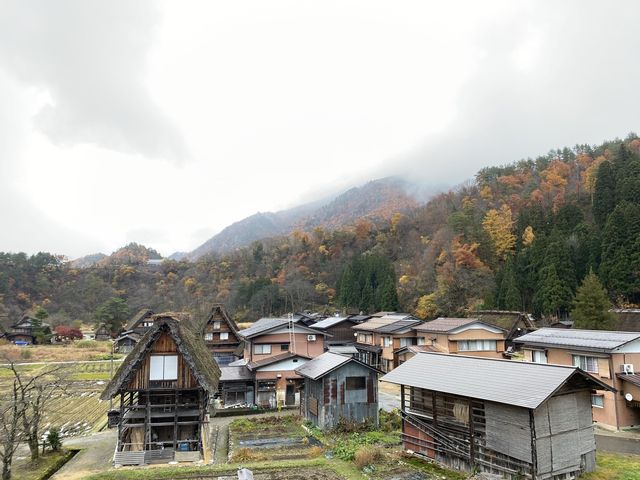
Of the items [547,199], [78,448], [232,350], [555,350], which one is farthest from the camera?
[547,199]

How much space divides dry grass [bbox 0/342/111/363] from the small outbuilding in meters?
43.2

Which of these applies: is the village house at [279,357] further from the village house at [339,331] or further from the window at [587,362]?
the window at [587,362]

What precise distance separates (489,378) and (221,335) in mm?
32822

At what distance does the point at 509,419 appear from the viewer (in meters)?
14.0

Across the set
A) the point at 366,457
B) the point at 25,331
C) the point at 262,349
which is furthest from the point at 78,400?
the point at 25,331

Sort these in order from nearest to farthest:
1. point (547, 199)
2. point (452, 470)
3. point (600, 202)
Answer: point (452, 470) → point (600, 202) → point (547, 199)

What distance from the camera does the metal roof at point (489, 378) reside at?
13.5 m

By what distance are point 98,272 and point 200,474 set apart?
346 ft

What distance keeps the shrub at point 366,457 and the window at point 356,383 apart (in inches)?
208

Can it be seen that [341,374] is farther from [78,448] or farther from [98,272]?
[98,272]

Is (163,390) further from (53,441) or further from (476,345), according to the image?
(476,345)

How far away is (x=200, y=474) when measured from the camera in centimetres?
1627

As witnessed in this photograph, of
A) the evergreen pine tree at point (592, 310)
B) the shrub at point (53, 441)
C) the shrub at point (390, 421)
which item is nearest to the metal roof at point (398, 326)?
the evergreen pine tree at point (592, 310)

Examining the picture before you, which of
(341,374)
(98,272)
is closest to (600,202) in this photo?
(341,374)
